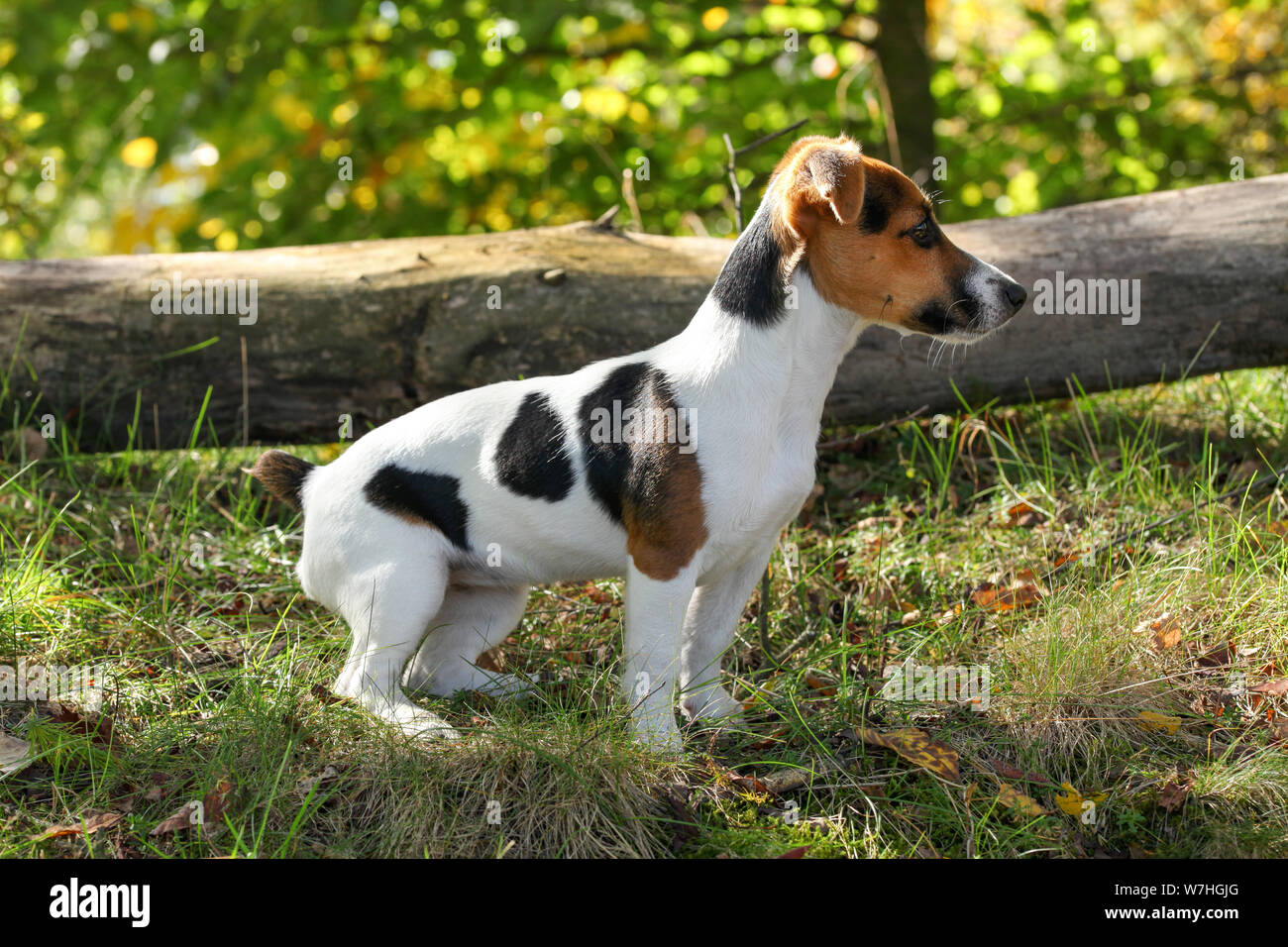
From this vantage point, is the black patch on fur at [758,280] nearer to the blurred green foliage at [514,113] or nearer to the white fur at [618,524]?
the white fur at [618,524]

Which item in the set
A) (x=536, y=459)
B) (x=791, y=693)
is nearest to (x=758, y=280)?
(x=536, y=459)

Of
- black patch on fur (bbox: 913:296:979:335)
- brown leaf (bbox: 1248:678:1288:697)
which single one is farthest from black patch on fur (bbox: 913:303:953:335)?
brown leaf (bbox: 1248:678:1288:697)

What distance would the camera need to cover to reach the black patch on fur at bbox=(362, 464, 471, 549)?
11.2ft

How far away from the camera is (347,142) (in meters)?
7.07

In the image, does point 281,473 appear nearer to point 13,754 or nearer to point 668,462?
point 13,754

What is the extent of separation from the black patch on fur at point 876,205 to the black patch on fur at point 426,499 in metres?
1.46

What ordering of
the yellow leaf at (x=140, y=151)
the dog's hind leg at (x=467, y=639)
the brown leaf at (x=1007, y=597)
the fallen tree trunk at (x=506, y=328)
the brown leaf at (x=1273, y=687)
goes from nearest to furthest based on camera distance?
the brown leaf at (x=1273, y=687)
the dog's hind leg at (x=467, y=639)
the brown leaf at (x=1007, y=597)
the fallen tree trunk at (x=506, y=328)
the yellow leaf at (x=140, y=151)

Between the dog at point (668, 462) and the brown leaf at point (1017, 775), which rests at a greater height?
the dog at point (668, 462)

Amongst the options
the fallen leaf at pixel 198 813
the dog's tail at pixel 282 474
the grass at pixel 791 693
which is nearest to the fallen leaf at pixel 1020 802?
the grass at pixel 791 693

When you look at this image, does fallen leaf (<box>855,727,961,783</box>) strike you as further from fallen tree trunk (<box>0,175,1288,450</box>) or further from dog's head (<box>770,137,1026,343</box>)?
fallen tree trunk (<box>0,175,1288,450</box>)

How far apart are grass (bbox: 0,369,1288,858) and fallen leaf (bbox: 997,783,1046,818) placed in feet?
0.14

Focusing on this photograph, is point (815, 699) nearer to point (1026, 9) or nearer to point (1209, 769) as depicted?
point (1209, 769)

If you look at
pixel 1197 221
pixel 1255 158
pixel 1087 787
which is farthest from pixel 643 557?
pixel 1255 158

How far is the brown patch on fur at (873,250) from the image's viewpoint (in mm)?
3137
